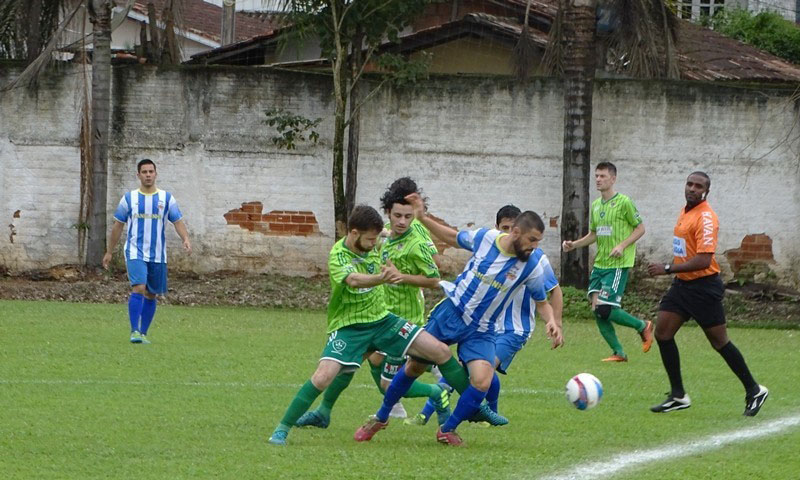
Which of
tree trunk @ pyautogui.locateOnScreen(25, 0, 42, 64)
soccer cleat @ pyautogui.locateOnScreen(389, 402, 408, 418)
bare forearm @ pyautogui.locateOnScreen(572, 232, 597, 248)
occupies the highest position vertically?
tree trunk @ pyautogui.locateOnScreen(25, 0, 42, 64)

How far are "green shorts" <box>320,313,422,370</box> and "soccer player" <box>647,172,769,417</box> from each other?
2.15 metres

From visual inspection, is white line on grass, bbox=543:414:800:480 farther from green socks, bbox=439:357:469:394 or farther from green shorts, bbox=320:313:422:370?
green shorts, bbox=320:313:422:370

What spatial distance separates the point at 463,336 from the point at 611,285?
16.6 ft

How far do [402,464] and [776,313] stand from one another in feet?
37.0

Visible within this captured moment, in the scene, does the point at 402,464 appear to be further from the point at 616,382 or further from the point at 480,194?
the point at 480,194

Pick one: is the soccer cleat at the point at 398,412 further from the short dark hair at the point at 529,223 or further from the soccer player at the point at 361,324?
the short dark hair at the point at 529,223

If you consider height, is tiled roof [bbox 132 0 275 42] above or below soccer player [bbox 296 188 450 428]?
above

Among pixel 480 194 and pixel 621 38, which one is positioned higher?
pixel 621 38

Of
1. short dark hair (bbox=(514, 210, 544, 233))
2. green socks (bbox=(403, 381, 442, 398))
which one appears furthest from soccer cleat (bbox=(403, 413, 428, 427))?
short dark hair (bbox=(514, 210, 544, 233))

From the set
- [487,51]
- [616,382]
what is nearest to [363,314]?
[616,382]

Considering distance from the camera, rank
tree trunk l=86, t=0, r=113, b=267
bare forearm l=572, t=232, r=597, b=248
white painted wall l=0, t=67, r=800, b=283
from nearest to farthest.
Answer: bare forearm l=572, t=232, r=597, b=248
white painted wall l=0, t=67, r=800, b=283
tree trunk l=86, t=0, r=113, b=267

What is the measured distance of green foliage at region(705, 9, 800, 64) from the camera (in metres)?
30.1

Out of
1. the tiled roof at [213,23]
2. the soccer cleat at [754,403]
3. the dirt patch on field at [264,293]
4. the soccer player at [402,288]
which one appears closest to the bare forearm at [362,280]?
the soccer player at [402,288]

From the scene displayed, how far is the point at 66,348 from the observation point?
39.8ft
